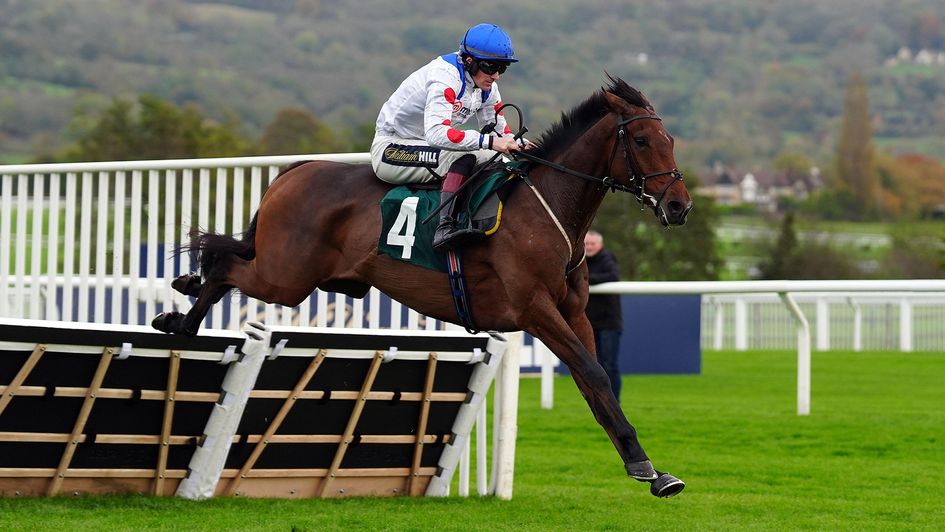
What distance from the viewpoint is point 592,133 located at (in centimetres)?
607

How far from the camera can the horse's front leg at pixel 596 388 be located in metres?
5.57

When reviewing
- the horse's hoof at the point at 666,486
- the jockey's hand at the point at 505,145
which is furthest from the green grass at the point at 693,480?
the jockey's hand at the point at 505,145

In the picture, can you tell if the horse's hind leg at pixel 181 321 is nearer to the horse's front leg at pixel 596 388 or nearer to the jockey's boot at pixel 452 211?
the jockey's boot at pixel 452 211

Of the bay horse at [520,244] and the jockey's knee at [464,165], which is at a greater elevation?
the jockey's knee at [464,165]

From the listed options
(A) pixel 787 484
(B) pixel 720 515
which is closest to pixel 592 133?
(B) pixel 720 515

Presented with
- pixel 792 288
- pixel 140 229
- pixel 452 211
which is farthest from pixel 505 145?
pixel 792 288

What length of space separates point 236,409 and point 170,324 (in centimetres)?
49

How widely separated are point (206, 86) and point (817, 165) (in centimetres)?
4838

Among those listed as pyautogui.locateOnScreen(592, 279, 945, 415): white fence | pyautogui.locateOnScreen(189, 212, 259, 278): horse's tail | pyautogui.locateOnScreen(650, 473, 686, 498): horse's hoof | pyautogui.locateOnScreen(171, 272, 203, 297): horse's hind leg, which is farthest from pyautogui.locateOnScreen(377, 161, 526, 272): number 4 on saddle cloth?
pyautogui.locateOnScreen(592, 279, 945, 415): white fence

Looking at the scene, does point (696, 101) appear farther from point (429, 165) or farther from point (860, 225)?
point (429, 165)

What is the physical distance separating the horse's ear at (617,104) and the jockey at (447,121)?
0.41m

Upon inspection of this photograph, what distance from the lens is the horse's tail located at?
6.59 meters

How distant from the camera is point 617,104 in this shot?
5984 millimetres

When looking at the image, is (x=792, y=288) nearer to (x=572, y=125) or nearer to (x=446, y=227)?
(x=572, y=125)
